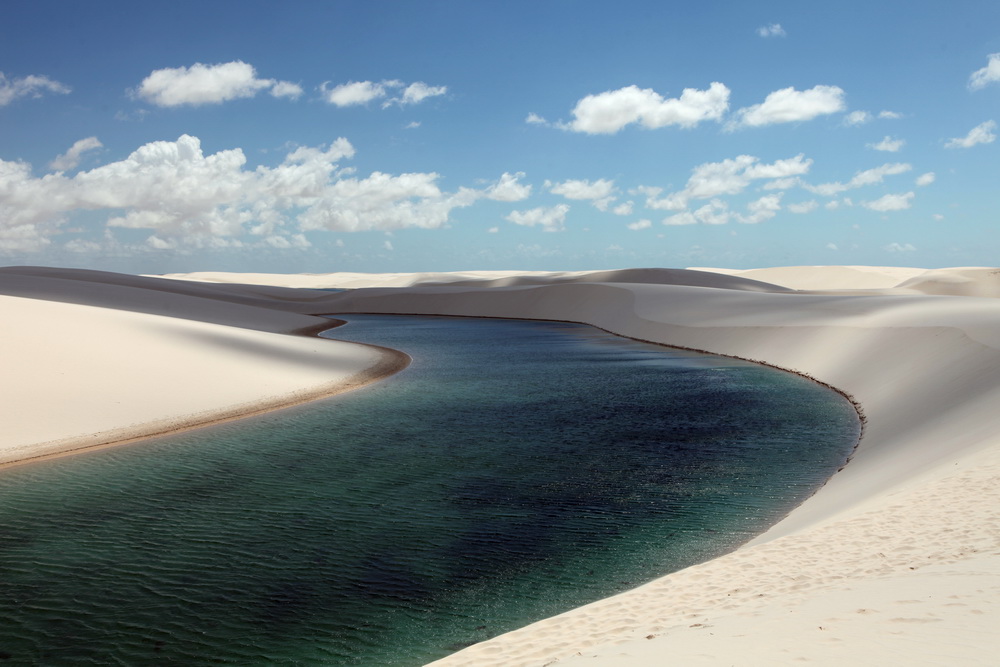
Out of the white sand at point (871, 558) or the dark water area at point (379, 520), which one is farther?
the dark water area at point (379, 520)

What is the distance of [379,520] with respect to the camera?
8984mm

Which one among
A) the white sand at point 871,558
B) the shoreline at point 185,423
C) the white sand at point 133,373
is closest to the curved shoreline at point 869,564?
the white sand at point 871,558

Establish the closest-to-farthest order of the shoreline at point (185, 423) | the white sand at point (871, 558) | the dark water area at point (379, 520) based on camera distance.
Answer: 1. the white sand at point (871, 558)
2. the dark water area at point (379, 520)
3. the shoreline at point (185, 423)

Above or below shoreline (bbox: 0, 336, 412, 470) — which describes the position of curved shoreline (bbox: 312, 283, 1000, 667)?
above

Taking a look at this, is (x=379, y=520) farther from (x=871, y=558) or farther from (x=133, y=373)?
(x=133, y=373)

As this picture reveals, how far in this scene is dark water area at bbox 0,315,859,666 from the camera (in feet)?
20.5

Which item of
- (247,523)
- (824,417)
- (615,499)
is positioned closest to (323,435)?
(247,523)

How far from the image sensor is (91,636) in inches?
241

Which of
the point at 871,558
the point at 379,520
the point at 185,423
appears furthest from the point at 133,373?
the point at 871,558

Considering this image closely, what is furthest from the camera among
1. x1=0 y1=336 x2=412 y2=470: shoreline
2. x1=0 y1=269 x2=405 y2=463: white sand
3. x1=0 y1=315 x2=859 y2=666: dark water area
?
x1=0 y1=269 x2=405 y2=463: white sand

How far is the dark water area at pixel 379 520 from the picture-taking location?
6246 mm

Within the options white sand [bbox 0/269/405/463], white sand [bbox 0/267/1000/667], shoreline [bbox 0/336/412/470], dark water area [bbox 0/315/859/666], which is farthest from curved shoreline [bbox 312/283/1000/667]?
white sand [bbox 0/269/405/463]

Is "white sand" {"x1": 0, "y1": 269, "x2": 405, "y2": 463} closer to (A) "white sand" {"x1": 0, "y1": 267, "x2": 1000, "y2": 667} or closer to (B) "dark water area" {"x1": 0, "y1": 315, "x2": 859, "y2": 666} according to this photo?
(A) "white sand" {"x1": 0, "y1": 267, "x2": 1000, "y2": 667}

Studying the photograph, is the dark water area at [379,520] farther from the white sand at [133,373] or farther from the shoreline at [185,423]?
the white sand at [133,373]
